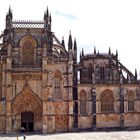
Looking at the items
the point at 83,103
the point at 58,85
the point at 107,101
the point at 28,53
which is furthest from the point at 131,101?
the point at 28,53

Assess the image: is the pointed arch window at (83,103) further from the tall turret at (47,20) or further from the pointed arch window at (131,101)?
the tall turret at (47,20)

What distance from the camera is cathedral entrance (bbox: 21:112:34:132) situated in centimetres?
4988

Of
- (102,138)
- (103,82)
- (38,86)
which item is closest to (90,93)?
(103,82)

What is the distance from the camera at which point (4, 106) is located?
159 ft

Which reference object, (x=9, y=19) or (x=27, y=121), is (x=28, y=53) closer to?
(x=9, y=19)

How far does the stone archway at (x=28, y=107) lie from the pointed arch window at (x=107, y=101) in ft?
29.8

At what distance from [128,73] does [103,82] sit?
6.86 m

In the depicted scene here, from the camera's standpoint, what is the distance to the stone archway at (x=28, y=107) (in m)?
49.4

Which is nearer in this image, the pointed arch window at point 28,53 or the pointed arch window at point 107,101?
the pointed arch window at point 28,53

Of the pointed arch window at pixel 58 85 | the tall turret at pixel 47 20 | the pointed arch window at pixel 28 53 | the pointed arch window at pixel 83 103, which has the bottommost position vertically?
the pointed arch window at pixel 83 103

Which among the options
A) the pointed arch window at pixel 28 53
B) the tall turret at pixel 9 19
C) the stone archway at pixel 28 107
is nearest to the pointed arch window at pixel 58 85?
the stone archway at pixel 28 107

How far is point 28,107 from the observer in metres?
49.9

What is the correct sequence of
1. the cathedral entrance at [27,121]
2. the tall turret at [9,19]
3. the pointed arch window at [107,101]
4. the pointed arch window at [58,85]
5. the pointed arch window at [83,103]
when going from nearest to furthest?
the cathedral entrance at [27,121] → the pointed arch window at [58,85] → the pointed arch window at [83,103] → the tall turret at [9,19] → the pointed arch window at [107,101]

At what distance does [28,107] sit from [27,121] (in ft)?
6.06
